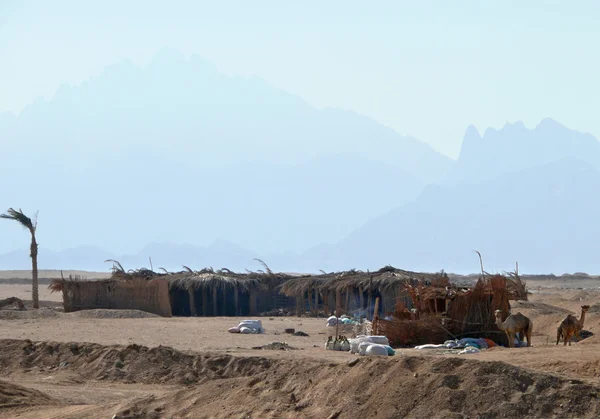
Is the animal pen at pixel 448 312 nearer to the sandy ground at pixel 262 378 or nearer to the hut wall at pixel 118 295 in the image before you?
the sandy ground at pixel 262 378

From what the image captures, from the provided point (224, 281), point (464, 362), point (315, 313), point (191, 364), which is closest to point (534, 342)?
point (191, 364)

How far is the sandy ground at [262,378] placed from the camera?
1081 centimetres

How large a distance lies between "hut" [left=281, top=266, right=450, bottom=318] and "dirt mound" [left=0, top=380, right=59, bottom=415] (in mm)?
16645

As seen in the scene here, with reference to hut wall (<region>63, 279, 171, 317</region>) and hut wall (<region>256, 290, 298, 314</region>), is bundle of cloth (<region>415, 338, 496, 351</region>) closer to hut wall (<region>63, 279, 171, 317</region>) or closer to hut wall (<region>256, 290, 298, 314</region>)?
hut wall (<region>63, 279, 171, 317</region>)

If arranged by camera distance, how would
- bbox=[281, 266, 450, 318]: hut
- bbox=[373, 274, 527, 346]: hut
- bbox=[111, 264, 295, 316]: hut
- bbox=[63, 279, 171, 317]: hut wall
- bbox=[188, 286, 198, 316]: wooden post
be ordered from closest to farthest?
bbox=[373, 274, 527, 346]: hut
bbox=[281, 266, 450, 318]: hut
bbox=[63, 279, 171, 317]: hut wall
bbox=[188, 286, 198, 316]: wooden post
bbox=[111, 264, 295, 316]: hut

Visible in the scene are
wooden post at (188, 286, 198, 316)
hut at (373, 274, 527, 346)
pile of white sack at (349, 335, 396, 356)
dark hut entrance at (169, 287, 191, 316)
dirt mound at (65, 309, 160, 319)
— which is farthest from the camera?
dark hut entrance at (169, 287, 191, 316)

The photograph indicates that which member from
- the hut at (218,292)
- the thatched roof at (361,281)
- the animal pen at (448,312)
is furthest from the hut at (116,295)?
the animal pen at (448,312)

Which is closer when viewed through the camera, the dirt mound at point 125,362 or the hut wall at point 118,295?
the dirt mound at point 125,362

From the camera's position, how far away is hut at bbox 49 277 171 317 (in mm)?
33969

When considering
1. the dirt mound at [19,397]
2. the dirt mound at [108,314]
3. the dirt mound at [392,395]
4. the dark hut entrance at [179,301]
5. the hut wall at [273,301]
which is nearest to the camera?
the dirt mound at [392,395]

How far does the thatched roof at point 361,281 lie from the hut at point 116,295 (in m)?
4.94

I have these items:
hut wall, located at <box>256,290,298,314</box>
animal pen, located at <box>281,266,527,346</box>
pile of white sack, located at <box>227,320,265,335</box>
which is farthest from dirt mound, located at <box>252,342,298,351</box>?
hut wall, located at <box>256,290,298,314</box>

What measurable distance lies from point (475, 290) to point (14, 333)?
36.3 feet

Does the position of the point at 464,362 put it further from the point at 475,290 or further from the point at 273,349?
the point at 475,290
